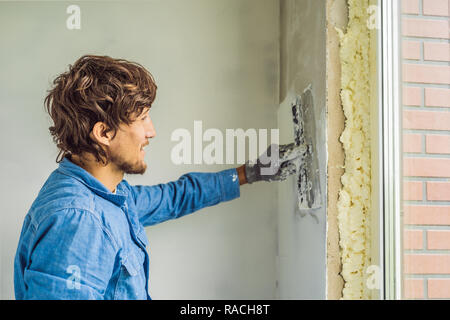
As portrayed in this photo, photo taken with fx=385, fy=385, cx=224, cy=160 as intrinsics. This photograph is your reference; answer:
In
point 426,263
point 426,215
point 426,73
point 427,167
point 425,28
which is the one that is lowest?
point 426,263

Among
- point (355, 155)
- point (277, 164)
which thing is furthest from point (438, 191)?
point (277, 164)

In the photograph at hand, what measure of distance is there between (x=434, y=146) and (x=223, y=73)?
1114 mm

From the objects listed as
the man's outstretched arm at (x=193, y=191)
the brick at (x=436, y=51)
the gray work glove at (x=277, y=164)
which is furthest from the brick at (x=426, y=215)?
the man's outstretched arm at (x=193, y=191)

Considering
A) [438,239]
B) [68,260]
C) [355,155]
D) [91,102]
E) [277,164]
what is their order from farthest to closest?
1. [277,164]
2. [91,102]
3. [355,155]
4. [68,260]
5. [438,239]

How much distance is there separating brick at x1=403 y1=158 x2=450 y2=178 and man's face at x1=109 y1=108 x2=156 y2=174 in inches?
33.3

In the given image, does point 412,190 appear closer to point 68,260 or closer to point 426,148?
point 426,148

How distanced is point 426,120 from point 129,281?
36.0 inches

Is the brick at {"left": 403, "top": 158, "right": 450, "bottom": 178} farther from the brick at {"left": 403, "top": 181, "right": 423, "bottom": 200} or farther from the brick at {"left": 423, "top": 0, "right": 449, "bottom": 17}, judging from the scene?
the brick at {"left": 423, "top": 0, "right": 449, "bottom": 17}

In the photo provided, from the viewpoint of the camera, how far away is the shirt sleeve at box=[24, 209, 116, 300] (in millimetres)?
957

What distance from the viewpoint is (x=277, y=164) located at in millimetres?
1435

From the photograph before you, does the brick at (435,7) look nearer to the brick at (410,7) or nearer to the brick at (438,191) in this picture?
the brick at (410,7)

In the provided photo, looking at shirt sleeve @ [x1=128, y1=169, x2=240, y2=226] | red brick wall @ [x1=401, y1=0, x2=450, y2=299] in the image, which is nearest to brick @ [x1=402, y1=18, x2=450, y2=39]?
red brick wall @ [x1=401, y1=0, x2=450, y2=299]

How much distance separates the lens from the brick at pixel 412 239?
0.90m

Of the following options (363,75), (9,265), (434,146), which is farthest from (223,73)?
(9,265)
